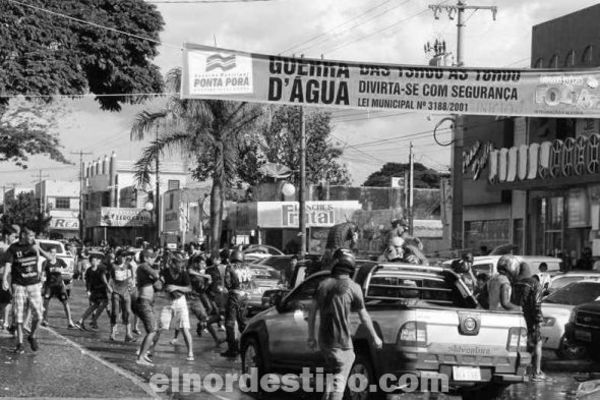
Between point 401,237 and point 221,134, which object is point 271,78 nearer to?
point 401,237

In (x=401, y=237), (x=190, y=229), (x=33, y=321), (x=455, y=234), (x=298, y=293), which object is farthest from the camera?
(x=190, y=229)

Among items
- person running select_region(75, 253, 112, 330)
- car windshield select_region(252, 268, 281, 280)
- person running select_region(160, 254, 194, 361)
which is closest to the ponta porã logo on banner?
person running select_region(160, 254, 194, 361)

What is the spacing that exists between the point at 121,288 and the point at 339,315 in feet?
33.7

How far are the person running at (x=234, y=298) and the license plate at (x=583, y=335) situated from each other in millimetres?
5245

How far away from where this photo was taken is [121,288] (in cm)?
1878

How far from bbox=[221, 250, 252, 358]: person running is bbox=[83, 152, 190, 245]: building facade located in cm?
6100

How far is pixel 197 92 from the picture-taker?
1653cm

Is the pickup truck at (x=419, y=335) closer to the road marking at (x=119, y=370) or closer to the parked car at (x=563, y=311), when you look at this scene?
the road marking at (x=119, y=370)

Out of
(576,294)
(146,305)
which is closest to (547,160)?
(576,294)

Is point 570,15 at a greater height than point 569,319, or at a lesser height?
greater

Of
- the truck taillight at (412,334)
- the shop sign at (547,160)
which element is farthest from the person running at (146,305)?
the shop sign at (547,160)

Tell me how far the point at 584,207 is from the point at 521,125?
5.74 m

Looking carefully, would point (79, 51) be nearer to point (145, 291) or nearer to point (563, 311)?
point (145, 291)

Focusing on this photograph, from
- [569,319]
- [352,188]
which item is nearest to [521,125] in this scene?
A: [569,319]
